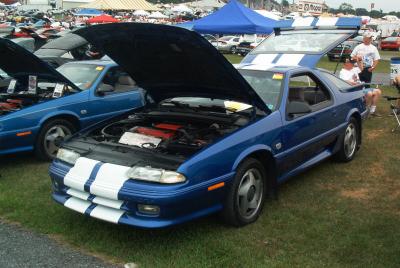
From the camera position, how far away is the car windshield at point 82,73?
23.0 ft

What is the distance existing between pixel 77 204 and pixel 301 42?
5.84 m

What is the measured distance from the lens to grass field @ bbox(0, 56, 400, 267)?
3.64m

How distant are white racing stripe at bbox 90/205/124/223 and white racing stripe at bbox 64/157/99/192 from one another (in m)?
0.23

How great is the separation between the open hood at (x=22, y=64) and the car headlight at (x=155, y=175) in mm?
2999

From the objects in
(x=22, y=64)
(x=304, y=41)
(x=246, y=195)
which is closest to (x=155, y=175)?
(x=246, y=195)

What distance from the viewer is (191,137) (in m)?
4.30

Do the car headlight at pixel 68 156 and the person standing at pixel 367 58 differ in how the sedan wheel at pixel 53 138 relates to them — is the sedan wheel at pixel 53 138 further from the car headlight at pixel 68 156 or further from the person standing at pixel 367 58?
the person standing at pixel 367 58

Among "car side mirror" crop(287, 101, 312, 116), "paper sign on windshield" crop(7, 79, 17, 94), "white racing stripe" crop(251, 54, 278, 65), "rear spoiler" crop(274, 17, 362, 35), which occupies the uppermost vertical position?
"rear spoiler" crop(274, 17, 362, 35)

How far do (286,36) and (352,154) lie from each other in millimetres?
3240

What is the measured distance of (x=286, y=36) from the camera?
8750mm

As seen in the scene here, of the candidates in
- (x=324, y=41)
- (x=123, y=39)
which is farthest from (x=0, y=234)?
(x=324, y=41)

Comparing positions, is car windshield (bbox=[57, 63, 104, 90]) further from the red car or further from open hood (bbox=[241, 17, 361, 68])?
the red car

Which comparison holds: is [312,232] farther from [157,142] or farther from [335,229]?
[157,142]

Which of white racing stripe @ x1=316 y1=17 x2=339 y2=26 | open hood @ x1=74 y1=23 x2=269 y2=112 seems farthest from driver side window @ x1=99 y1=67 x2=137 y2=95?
white racing stripe @ x1=316 y1=17 x2=339 y2=26
